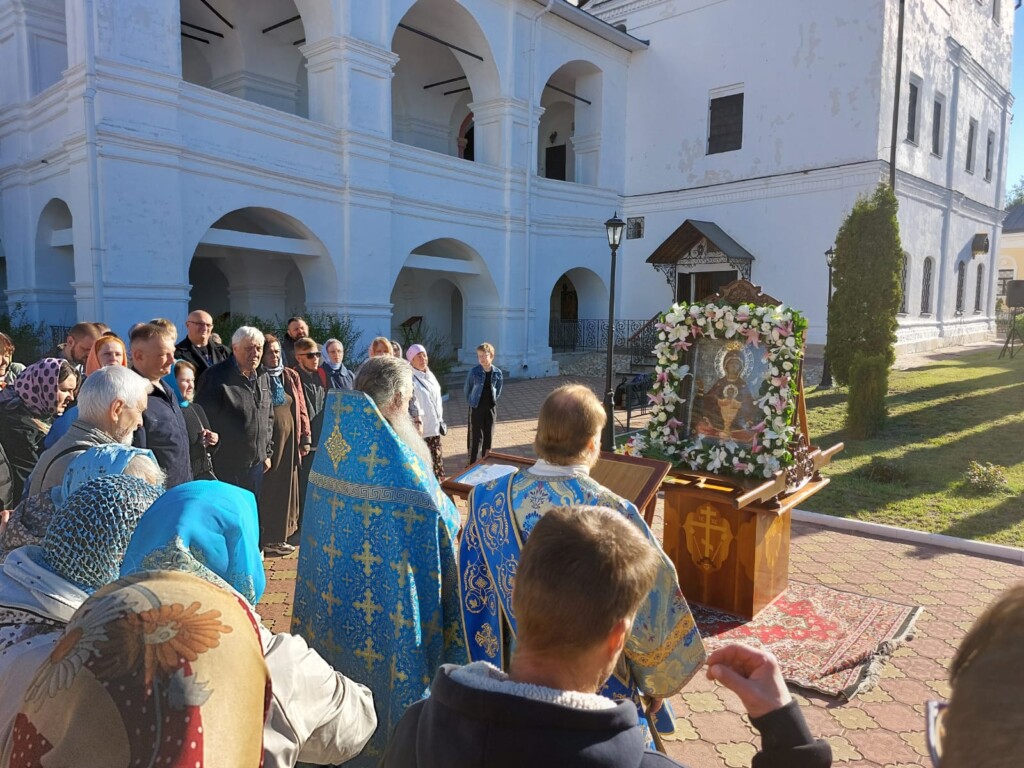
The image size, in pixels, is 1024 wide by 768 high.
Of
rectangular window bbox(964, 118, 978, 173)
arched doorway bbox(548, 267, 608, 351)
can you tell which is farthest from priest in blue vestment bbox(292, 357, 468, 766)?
rectangular window bbox(964, 118, 978, 173)

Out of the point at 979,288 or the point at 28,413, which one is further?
the point at 979,288

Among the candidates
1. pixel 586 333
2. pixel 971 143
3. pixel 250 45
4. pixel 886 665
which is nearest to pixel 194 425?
pixel 886 665

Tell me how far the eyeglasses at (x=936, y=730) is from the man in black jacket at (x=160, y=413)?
3.54 meters

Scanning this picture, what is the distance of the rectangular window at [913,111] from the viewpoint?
62.7 feet

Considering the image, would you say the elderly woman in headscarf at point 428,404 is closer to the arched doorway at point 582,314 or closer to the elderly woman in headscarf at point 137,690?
the elderly woman in headscarf at point 137,690

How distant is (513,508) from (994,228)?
29.8m

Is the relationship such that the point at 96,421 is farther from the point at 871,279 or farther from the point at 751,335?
the point at 871,279

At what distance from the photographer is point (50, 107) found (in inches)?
474

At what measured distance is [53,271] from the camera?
1338 cm

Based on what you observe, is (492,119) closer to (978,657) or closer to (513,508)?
(513,508)

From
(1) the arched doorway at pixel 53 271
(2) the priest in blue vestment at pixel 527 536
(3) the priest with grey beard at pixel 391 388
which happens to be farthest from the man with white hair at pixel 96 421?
(1) the arched doorway at pixel 53 271

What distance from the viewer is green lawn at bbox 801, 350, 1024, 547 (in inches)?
266

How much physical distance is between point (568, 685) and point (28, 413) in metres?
3.73

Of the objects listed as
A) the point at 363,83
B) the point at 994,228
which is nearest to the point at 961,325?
the point at 994,228
